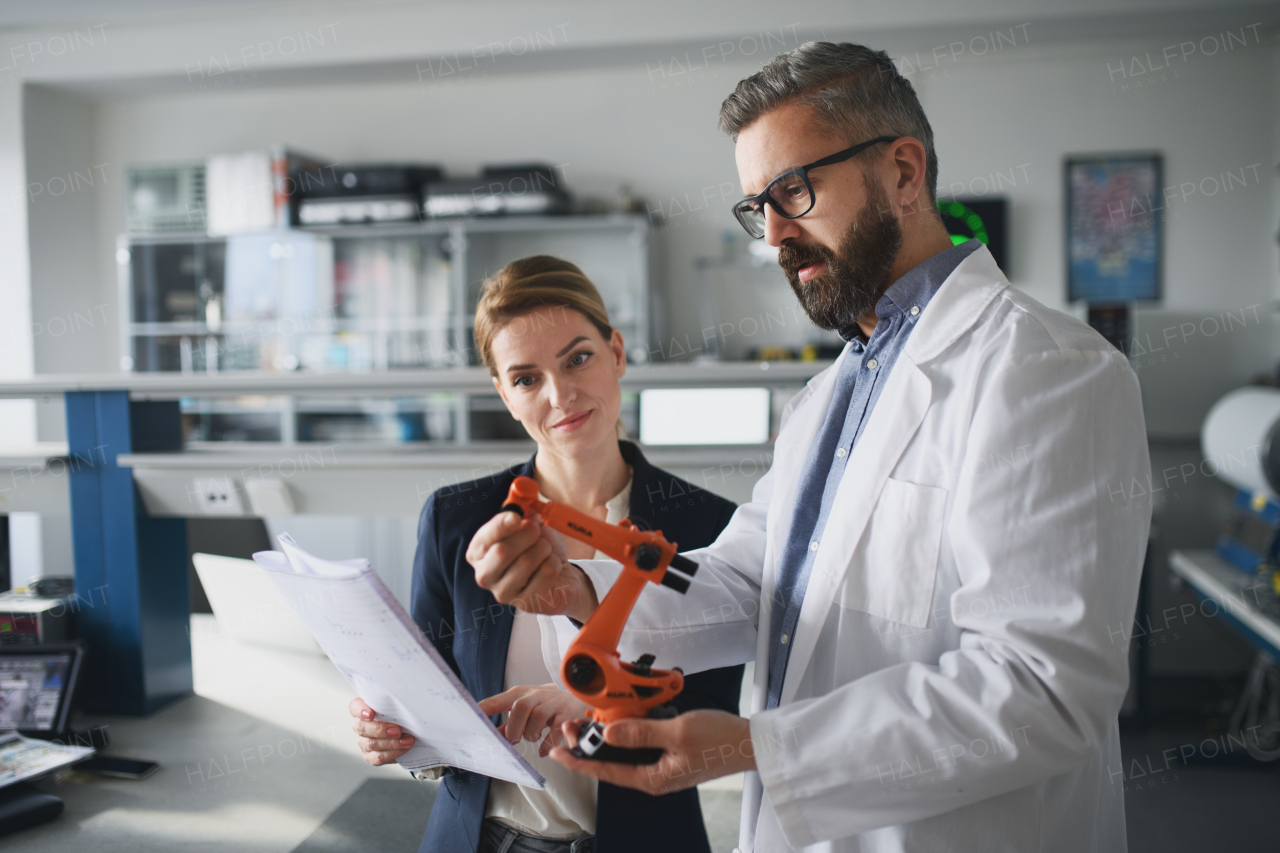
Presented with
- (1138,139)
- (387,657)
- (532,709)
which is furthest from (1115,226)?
(387,657)

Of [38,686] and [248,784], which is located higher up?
[38,686]

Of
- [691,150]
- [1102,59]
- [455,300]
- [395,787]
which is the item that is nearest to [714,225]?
[691,150]

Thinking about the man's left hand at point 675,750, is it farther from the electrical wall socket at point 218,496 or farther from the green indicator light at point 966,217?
the green indicator light at point 966,217

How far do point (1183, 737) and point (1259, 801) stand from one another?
1.56 ft

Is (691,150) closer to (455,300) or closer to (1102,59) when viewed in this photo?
(455,300)

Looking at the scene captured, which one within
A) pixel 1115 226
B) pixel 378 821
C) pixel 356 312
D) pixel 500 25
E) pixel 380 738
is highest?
pixel 500 25

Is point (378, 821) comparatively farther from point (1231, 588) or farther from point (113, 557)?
point (1231, 588)

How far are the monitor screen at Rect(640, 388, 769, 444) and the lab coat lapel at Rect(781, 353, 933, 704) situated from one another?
2.68m

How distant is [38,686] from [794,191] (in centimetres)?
173

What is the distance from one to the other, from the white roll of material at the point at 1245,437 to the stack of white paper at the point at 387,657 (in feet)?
8.72

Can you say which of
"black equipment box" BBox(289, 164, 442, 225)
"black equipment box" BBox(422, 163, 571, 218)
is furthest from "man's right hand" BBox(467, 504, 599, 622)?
"black equipment box" BBox(289, 164, 442, 225)

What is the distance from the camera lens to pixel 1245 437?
2.92 meters

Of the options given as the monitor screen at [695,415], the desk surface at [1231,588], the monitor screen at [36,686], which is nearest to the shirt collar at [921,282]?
the monitor screen at [36,686]

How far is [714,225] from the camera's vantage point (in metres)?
4.71
